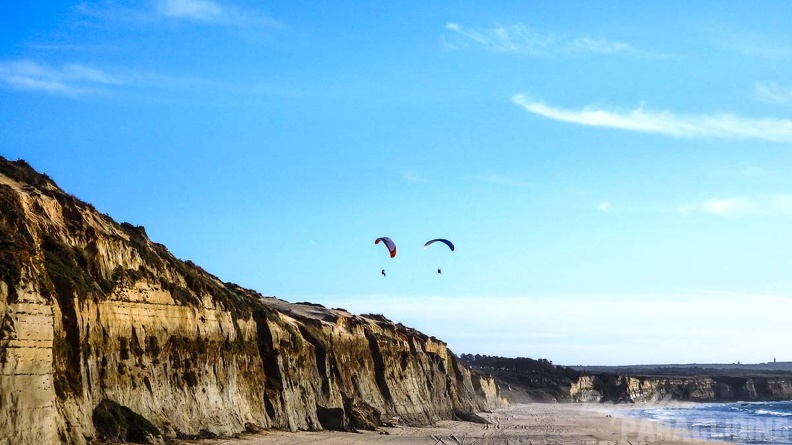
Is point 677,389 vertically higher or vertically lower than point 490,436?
higher

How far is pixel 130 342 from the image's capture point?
81.0ft

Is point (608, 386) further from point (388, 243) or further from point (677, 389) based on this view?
point (388, 243)

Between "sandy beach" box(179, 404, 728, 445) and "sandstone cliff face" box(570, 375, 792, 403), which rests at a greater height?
"sandstone cliff face" box(570, 375, 792, 403)

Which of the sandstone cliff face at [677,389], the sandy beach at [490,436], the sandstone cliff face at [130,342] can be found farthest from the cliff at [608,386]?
the sandstone cliff face at [130,342]

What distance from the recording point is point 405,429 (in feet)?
137

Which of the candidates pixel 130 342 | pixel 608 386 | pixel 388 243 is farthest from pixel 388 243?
pixel 608 386

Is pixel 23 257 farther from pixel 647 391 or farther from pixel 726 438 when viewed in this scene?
pixel 647 391

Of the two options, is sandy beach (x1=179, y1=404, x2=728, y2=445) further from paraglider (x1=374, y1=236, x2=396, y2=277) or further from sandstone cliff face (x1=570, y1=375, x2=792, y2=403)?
sandstone cliff face (x1=570, y1=375, x2=792, y2=403)

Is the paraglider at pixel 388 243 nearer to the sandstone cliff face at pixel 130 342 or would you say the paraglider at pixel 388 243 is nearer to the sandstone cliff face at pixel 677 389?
the sandstone cliff face at pixel 130 342

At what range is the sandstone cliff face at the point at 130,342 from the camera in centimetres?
1764

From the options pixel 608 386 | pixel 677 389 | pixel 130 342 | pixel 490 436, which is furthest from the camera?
pixel 677 389

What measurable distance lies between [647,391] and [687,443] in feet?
309

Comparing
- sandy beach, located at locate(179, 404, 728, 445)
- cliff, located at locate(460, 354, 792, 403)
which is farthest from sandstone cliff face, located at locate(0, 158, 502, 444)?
cliff, located at locate(460, 354, 792, 403)

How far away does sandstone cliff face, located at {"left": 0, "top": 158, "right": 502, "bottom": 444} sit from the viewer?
57.9 ft
